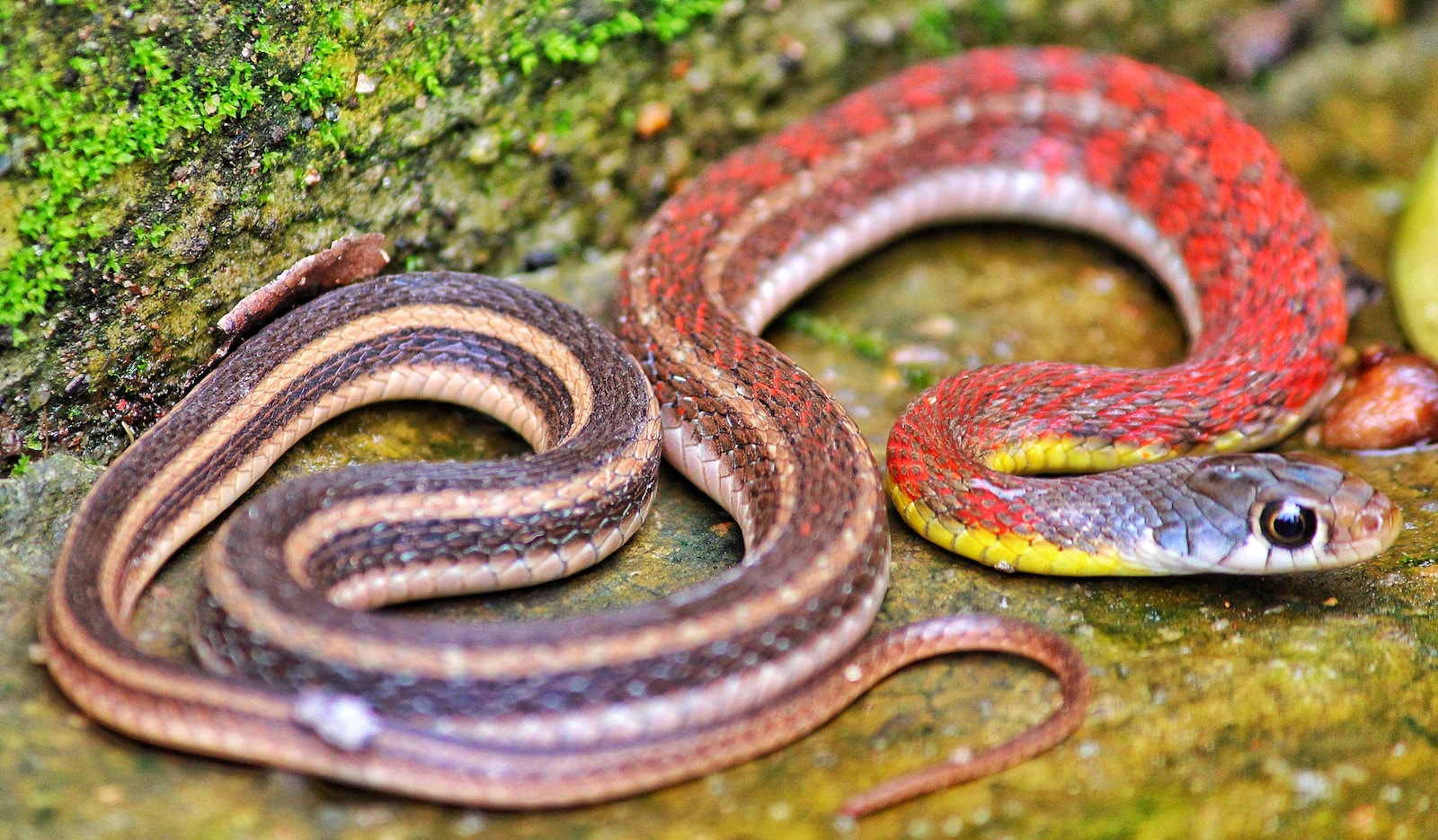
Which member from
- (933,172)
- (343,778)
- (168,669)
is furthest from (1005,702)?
(933,172)

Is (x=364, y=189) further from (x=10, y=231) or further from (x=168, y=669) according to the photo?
(x=168, y=669)

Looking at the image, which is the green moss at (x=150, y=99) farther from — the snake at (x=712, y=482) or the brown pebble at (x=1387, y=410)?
the brown pebble at (x=1387, y=410)

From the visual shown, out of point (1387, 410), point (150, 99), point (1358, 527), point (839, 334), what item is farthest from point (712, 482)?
point (1387, 410)

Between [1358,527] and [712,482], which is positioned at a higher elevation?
[712,482]

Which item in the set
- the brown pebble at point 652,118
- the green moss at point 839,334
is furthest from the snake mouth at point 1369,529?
the brown pebble at point 652,118

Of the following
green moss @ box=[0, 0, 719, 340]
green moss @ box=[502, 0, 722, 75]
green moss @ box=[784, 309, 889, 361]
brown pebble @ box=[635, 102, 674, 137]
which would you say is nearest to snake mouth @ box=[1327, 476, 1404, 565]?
green moss @ box=[784, 309, 889, 361]

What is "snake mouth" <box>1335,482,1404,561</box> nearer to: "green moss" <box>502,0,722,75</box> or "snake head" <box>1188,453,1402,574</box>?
"snake head" <box>1188,453,1402,574</box>

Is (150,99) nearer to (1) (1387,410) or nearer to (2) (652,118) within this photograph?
(2) (652,118)
